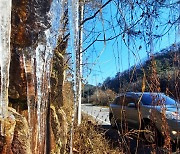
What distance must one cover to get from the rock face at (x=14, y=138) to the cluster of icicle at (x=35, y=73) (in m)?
0.09

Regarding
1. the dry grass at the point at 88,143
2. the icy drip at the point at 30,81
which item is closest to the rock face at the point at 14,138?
the icy drip at the point at 30,81

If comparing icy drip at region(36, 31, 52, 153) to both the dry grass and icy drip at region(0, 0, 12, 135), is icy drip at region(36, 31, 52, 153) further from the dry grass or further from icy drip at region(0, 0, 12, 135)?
the dry grass

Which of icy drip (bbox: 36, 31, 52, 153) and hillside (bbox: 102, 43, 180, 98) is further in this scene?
icy drip (bbox: 36, 31, 52, 153)

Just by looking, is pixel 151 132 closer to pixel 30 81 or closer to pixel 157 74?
pixel 157 74

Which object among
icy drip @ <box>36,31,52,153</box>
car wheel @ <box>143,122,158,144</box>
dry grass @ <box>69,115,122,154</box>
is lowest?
dry grass @ <box>69,115,122,154</box>

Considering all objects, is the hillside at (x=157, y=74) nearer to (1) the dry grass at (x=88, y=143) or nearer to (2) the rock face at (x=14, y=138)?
(2) the rock face at (x=14, y=138)

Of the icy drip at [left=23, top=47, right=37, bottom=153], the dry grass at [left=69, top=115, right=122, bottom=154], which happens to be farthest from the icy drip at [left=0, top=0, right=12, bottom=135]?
the dry grass at [left=69, top=115, right=122, bottom=154]

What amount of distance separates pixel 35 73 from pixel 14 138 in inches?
28.5

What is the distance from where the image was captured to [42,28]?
7.93ft

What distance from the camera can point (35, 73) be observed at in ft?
7.97

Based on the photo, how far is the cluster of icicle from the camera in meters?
2.00

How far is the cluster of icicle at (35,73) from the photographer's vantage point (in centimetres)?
200

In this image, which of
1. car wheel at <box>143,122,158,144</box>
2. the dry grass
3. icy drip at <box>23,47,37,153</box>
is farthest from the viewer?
the dry grass

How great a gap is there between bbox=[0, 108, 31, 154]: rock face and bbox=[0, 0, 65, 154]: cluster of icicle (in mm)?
87
